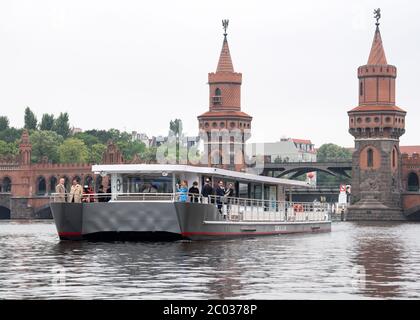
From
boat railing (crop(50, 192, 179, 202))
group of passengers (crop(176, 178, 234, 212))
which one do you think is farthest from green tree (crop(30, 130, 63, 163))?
boat railing (crop(50, 192, 179, 202))

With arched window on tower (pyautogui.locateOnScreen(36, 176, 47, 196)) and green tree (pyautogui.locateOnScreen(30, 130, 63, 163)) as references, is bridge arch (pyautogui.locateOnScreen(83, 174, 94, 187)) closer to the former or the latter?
arched window on tower (pyautogui.locateOnScreen(36, 176, 47, 196))

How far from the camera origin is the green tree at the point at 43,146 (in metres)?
173

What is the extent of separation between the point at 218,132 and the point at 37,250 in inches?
4139

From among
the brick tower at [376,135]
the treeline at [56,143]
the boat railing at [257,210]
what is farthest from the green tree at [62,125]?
the boat railing at [257,210]

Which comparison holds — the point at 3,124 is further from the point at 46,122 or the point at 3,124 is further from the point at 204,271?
the point at 204,271

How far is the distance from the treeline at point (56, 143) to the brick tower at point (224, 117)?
28.7m

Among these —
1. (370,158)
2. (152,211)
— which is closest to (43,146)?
(370,158)

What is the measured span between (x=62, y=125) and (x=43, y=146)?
21317 mm

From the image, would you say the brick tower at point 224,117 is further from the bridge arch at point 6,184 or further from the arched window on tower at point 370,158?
the bridge arch at point 6,184

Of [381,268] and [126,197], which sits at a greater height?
[126,197]

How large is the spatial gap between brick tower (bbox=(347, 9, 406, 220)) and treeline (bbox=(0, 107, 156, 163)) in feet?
152

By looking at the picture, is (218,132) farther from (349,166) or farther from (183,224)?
(183,224)

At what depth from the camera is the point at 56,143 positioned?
177500mm
